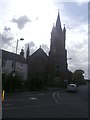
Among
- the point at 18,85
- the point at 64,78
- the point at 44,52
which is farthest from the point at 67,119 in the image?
the point at 44,52

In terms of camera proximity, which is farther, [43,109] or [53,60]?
[53,60]

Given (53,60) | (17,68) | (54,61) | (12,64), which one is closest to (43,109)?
(12,64)

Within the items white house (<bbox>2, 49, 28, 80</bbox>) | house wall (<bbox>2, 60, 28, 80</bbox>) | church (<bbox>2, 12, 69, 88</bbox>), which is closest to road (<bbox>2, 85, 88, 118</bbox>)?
house wall (<bbox>2, 60, 28, 80</bbox>)

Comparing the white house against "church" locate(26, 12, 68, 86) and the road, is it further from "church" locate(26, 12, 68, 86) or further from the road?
the road

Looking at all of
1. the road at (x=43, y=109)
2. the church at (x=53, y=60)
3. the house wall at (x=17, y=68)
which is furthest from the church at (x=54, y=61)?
the road at (x=43, y=109)

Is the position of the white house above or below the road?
above

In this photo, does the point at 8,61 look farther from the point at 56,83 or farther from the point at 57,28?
the point at 57,28

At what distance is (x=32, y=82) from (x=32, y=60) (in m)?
52.0

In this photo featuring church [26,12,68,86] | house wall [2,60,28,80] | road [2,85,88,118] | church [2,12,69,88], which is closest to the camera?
road [2,85,88,118]

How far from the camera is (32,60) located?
107 metres

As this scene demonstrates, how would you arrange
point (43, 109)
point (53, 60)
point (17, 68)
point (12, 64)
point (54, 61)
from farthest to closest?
point (53, 60)
point (54, 61)
point (17, 68)
point (12, 64)
point (43, 109)

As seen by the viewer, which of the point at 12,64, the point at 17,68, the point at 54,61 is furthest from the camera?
the point at 54,61

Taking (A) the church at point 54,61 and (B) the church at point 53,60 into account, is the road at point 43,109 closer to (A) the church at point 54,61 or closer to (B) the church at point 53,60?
(B) the church at point 53,60

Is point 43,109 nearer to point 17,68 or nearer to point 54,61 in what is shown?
point 17,68
